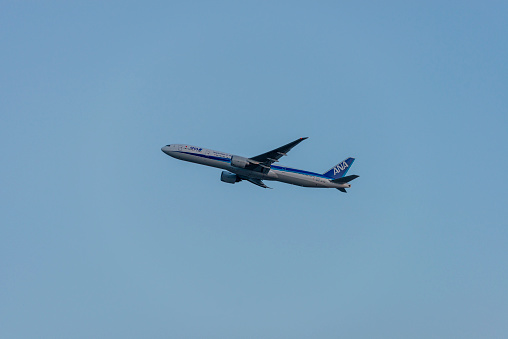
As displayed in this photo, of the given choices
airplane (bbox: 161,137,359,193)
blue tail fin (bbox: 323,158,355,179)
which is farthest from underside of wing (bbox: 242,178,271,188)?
blue tail fin (bbox: 323,158,355,179)

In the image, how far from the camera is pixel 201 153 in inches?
3295

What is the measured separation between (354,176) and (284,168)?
33.5ft

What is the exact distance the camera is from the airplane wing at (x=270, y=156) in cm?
7850

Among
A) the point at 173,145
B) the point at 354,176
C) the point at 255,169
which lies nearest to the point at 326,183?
the point at 354,176

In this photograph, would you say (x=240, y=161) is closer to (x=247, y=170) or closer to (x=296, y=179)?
(x=247, y=170)

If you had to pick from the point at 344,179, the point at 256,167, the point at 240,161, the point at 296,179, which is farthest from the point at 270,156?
the point at 344,179

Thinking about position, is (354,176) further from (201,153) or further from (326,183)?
(201,153)

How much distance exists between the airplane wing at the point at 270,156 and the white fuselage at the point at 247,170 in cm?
148

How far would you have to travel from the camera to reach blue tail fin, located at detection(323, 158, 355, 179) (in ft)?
293

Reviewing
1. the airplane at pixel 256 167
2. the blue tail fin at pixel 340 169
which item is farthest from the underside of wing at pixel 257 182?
the blue tail fin at pixel 340 169

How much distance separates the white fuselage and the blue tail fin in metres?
3.64

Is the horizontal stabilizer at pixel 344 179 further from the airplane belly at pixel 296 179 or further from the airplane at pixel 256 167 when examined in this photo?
the airplane belly at pixel 296 179

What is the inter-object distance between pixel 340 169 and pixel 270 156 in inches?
595

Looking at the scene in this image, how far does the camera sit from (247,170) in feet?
271
